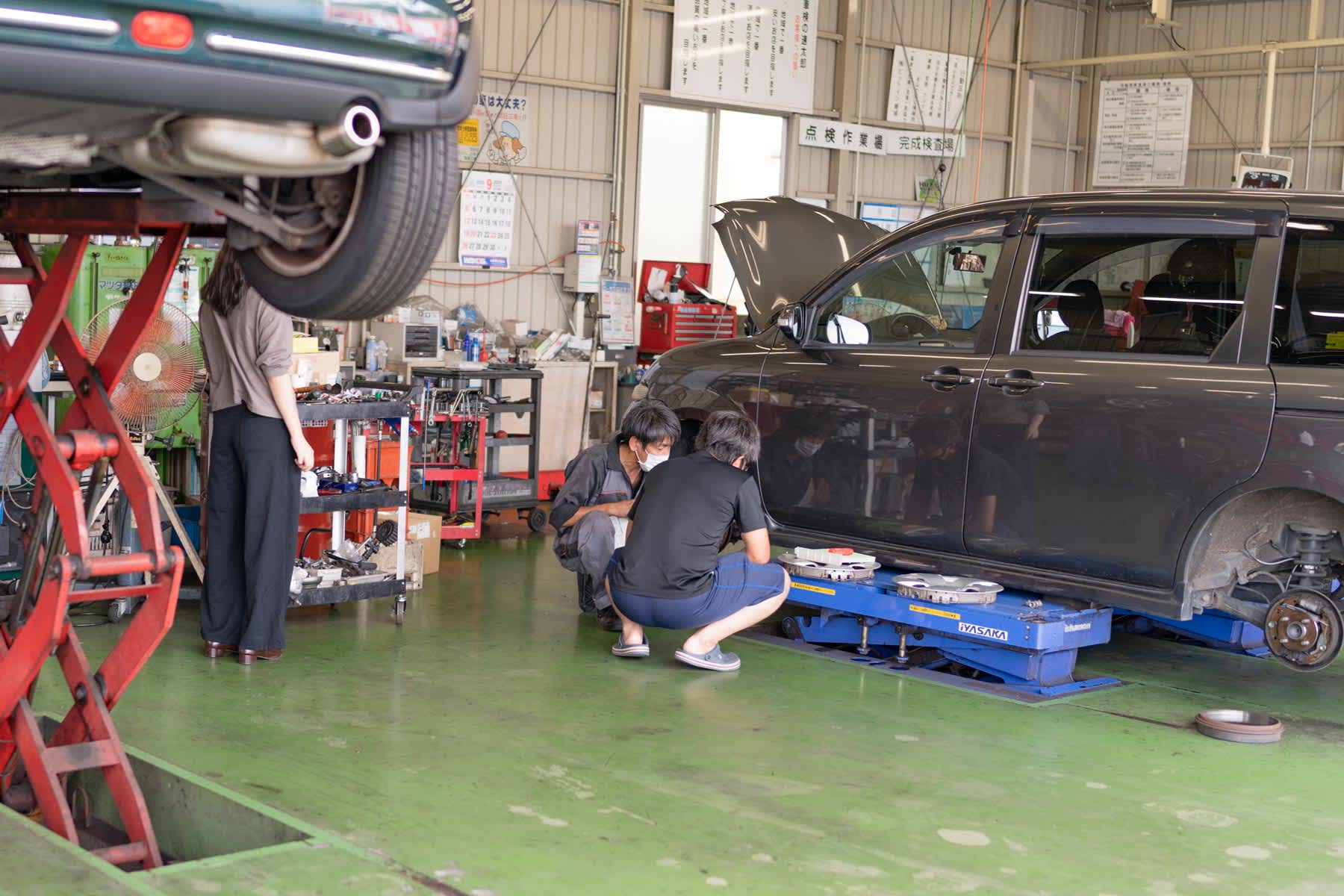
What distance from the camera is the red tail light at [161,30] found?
83.7 inches

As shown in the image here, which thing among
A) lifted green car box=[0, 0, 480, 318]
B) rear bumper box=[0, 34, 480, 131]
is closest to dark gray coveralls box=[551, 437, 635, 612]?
lifted green car box=[0, 0, 480, 318]

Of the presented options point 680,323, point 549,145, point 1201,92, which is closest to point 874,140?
point 680,323

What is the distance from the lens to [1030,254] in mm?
5219

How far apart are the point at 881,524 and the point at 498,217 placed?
5.78 metres

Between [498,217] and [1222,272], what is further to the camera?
[498,217]

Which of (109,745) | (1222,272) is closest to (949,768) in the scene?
(1222,272)

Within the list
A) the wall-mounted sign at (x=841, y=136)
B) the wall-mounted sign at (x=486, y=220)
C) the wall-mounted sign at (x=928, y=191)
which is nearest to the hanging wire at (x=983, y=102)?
the wall-mounted sign at (x=928, y=191)

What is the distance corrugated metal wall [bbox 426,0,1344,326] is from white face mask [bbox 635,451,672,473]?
486 centimetres

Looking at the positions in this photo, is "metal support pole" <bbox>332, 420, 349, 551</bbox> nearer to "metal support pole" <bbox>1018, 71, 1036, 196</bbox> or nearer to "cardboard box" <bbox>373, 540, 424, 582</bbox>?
"cardboard box" <bbox>373, 540, 424, 582</bbox>

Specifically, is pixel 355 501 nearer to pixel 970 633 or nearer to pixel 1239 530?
pixel 970 633

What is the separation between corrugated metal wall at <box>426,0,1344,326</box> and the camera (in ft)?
35.2

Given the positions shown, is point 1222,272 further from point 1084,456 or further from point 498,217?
point 498,217

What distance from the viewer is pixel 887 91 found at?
1316 cm

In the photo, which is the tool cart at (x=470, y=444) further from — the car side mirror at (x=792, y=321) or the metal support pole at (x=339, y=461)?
the car side mirror at (x=792, y=321)
